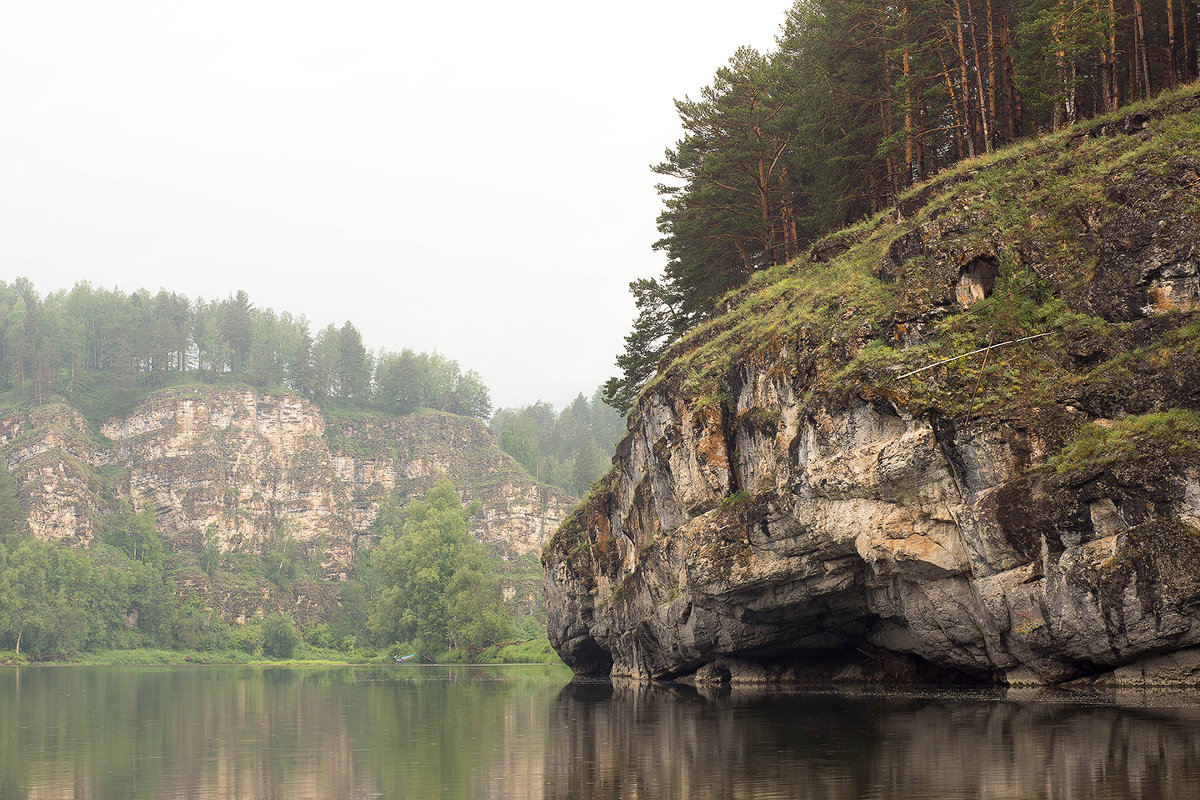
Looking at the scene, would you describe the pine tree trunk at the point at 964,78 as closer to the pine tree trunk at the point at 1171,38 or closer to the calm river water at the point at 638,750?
the pine tree trunk at the point at 1171,38

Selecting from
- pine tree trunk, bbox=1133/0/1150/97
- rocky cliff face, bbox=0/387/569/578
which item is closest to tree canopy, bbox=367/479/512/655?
rocky cliff face, bbox=0/387/569/578

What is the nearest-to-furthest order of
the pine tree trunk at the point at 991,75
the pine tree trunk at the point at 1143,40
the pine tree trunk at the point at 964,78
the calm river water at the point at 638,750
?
the calm river water at the point at 638,750, the pine tree trunk at the point at 1143,40, the pine tree trunk at the point at 991,75, the pine tree trunk at the point at 964,78

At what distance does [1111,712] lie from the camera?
79.2 feet

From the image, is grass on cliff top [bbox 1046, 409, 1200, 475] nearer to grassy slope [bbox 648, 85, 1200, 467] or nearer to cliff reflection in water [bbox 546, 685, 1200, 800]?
grassy slope [bbox 648, 85, 1200, 467]

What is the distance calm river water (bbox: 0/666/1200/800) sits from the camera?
16.9 metres

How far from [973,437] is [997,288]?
240 inches

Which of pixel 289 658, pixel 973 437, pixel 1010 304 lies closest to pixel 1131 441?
pixel 973 437

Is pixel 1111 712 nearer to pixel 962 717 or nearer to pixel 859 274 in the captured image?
pixel 962 717

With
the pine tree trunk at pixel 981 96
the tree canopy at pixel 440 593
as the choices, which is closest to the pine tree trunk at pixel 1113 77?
the pine tree trunk at pixel 981 96

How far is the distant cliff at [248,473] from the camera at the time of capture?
14725cm

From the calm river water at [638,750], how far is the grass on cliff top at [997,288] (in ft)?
33.8

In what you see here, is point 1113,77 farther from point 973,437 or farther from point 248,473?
point 248,473

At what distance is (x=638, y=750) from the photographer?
77.3 feet

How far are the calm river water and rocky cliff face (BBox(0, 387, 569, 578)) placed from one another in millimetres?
115686
